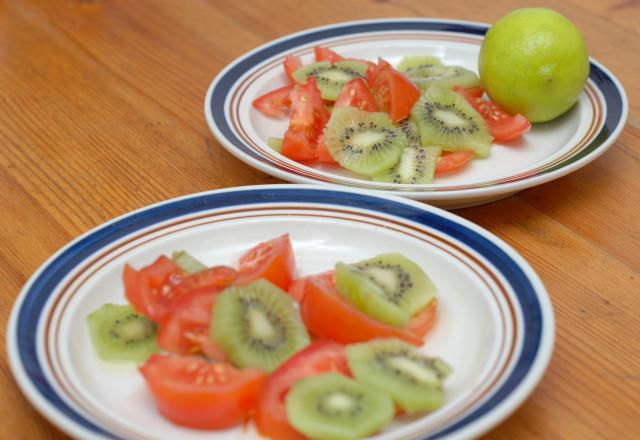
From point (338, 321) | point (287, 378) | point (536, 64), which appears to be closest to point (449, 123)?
point (536, 64)

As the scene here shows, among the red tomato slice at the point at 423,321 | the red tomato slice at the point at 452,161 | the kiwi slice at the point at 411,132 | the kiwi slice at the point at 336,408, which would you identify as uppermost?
the kiwi slice at the point at 336,408

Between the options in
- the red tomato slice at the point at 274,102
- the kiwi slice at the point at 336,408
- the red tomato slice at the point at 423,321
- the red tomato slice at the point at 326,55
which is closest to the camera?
the kiwi slice at the point at 336,408

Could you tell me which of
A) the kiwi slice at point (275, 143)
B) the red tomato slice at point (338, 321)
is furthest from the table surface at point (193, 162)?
the red tomato slice at point (338, 321)

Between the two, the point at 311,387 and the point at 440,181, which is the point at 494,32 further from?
the point at 311,387

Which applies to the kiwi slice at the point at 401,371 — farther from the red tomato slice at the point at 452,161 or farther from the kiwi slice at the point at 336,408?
the red tomato slice at the point at 452,161

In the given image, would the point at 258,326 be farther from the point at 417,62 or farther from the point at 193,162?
the point at 417,62

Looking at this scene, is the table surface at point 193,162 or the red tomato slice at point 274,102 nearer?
the table surface at point 193,162
